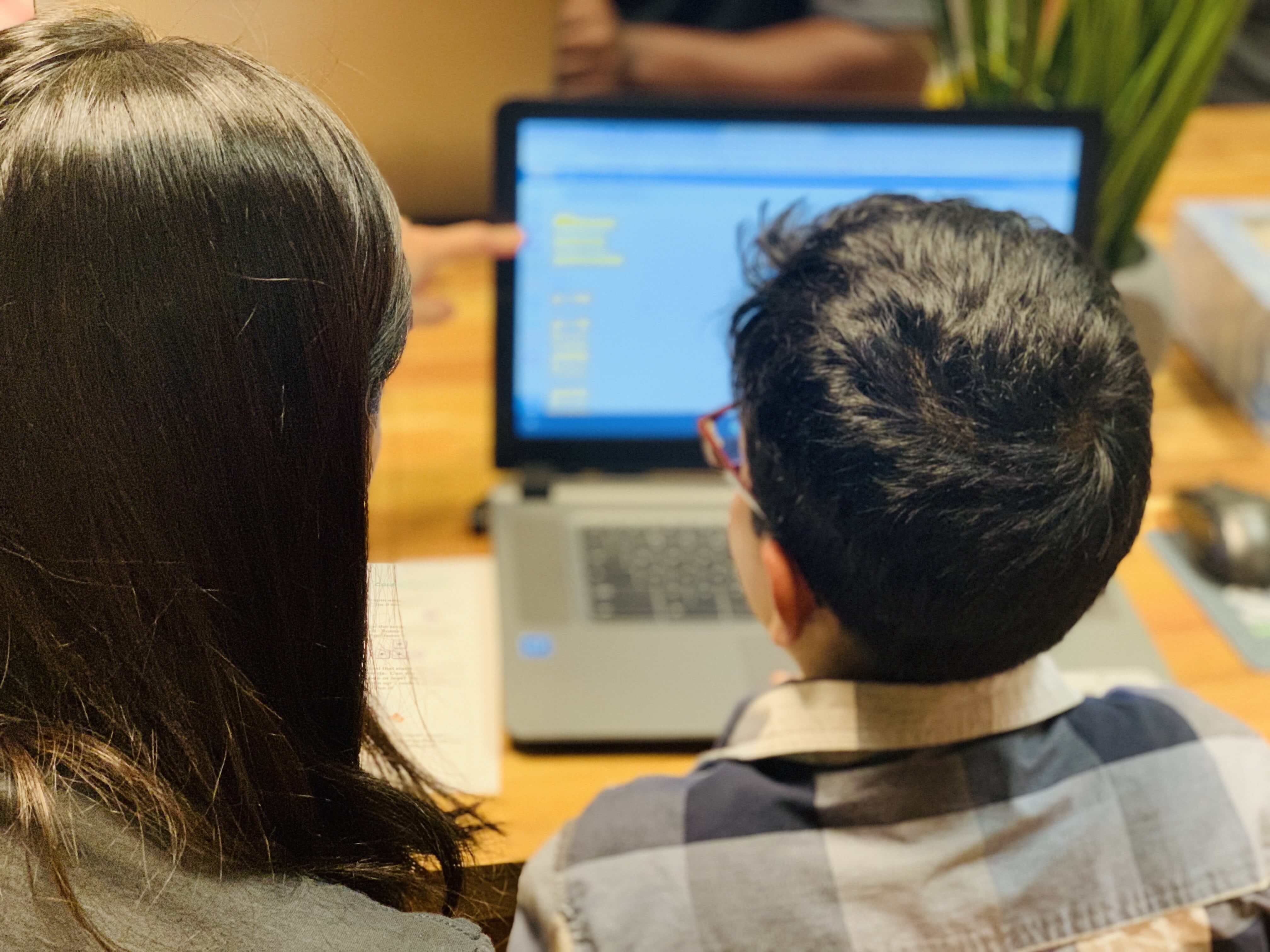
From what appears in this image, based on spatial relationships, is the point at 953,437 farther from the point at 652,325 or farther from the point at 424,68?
the point at 424,68

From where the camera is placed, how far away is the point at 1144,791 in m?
0.70

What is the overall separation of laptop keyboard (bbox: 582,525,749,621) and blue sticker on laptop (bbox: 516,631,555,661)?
5 centimetres

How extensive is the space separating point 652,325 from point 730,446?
0.93 feet

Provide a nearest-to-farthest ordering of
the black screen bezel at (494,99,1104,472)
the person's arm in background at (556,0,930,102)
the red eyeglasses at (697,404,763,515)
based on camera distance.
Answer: the red eyeglasses at (697,404,763,515), the black screen bezel at (494,99,1104,472), the person's arm in background at (556,0,930,102)

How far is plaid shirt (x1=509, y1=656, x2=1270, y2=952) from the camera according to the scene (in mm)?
662

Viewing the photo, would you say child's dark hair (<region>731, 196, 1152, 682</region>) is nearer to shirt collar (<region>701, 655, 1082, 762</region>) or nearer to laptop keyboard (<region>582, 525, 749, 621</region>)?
shirt collar (<region>701, 655, 1082, 762</region>)

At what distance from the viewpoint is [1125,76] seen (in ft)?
3.95

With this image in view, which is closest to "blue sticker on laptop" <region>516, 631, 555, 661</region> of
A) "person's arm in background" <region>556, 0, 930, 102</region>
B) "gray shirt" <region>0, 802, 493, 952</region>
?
"gray shirt" <region>0, 802, 493, 952</region>

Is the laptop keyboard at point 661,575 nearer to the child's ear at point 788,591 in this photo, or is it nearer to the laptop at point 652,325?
the laptop at point 652,325

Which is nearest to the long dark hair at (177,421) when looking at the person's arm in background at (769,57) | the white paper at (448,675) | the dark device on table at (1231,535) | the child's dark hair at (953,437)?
the white paper at (448,675)

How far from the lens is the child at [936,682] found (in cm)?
63

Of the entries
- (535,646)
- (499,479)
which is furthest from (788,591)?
→ (499,479)

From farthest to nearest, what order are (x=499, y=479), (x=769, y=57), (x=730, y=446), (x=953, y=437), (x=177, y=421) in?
1. (x=769, y=57)
2. (x=499, y=479)
3. (x=730, y=446)
4. (x=953, y=437)
5. (x=177, y=421)

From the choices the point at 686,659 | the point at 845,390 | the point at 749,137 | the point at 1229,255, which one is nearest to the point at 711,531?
the point at 686,659
